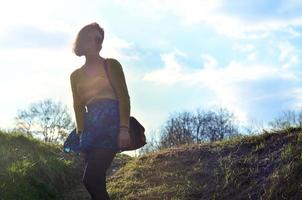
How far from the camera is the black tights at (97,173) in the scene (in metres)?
5.53

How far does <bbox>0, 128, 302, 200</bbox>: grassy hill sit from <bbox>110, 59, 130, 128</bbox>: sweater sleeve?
2006 millimetres

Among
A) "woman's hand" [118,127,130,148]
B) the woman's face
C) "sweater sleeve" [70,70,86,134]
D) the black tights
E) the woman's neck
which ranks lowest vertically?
the black tights

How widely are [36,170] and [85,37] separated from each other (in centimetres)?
335

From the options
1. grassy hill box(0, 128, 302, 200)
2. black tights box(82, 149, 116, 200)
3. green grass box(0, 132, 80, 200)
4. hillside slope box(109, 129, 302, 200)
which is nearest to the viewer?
black tights box(82, 149, 116, 200)

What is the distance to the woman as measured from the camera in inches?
219

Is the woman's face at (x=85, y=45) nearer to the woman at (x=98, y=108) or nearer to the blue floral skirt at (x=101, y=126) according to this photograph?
the woman at (x=98, y=108)

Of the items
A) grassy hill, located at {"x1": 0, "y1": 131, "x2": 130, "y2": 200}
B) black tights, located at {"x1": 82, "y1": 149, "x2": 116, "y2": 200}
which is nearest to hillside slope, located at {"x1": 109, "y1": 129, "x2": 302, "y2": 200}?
grassy hill, located at {"x1": 0, "y1": 131, "x2": 130, "y2": 200}

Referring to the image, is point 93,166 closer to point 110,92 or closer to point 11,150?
point 110,92

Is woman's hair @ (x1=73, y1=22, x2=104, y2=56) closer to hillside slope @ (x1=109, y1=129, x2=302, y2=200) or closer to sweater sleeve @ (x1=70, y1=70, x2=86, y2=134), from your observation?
sweater sleeve @ (x1=70, y1=70, x2=86, y2=134)

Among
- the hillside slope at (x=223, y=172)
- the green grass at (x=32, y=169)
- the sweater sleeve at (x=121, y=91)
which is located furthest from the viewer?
the green grass at (x=32, y=169)

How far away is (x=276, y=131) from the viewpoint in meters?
8.34

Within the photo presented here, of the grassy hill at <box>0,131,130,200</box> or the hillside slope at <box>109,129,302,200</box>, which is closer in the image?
the hillside slope at <box>109,129,302,200</box>

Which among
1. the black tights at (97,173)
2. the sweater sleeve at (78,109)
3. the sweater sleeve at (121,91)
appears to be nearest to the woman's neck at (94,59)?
the sweater sleeve at (121,91)

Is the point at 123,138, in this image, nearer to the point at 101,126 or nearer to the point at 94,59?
the point at 101,126
